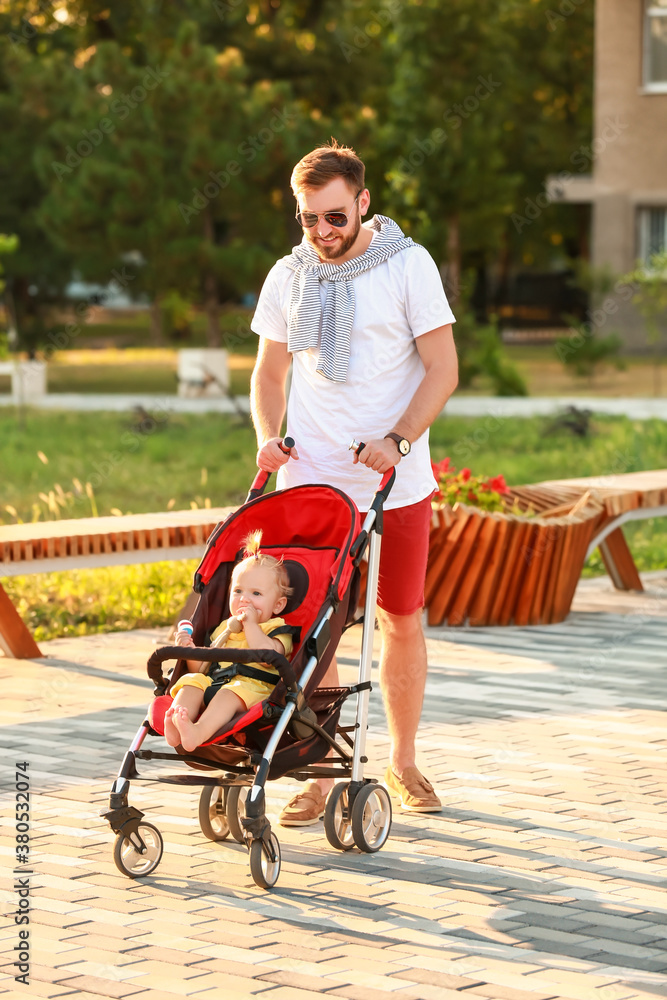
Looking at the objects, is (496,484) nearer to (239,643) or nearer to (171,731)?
(239,643)

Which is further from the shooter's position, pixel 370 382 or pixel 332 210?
pixel 370 382

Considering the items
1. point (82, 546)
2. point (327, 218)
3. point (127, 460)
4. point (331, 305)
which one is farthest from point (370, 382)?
point (127, 460)

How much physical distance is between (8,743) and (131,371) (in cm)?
2896

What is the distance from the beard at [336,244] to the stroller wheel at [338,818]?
164cm

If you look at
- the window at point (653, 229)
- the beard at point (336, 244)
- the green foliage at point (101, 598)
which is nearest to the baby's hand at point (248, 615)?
the beard at point (336, 244)

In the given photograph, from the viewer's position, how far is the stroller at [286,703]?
454cm

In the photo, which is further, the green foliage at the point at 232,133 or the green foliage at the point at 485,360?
the green foliage at the point at 232,133

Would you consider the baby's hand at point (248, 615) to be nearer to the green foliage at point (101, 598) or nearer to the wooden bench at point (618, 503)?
the green foliage at point (101, 598)

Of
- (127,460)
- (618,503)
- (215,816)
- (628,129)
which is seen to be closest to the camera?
(215,816)

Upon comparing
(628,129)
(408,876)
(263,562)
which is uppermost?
(628,129)

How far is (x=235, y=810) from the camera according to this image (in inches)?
195

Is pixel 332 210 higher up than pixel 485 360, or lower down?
A: higher up

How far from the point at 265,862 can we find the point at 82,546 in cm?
356

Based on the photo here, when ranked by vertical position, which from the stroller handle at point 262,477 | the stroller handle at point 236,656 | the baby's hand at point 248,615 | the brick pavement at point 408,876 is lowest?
the brick pavement at point 408,876
